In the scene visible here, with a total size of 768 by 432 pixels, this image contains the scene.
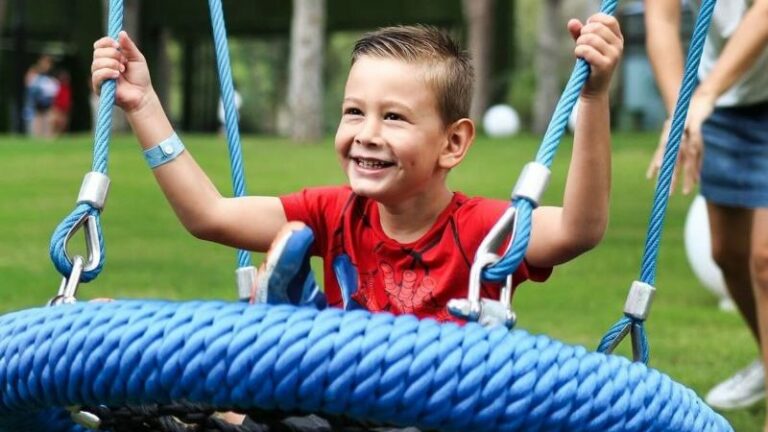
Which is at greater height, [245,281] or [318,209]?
[318,209]

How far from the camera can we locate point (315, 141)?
2183 cm

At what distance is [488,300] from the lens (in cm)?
→ 201

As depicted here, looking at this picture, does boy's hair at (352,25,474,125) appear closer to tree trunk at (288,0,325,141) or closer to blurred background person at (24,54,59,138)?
tree trunk at (288,0,325,141)

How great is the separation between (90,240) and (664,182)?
1005 millimetres

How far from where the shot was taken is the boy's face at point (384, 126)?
8.13 ft

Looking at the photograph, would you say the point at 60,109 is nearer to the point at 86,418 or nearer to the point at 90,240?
the point at 90,240

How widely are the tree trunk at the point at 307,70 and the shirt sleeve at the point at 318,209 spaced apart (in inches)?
707

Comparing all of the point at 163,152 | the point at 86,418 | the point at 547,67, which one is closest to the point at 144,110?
the point at 163,152

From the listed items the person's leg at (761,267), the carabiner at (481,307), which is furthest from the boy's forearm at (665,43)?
the carabiner at (481,307)

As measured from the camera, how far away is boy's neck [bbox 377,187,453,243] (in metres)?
2.66

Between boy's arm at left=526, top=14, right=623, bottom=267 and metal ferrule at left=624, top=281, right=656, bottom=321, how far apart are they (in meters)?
0.17

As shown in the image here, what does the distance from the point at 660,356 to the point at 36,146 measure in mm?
13947

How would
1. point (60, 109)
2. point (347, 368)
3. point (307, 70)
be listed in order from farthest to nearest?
point (60, 109) < point (307, 70) < point (347, 368)

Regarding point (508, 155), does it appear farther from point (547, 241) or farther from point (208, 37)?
point (208, 37)
